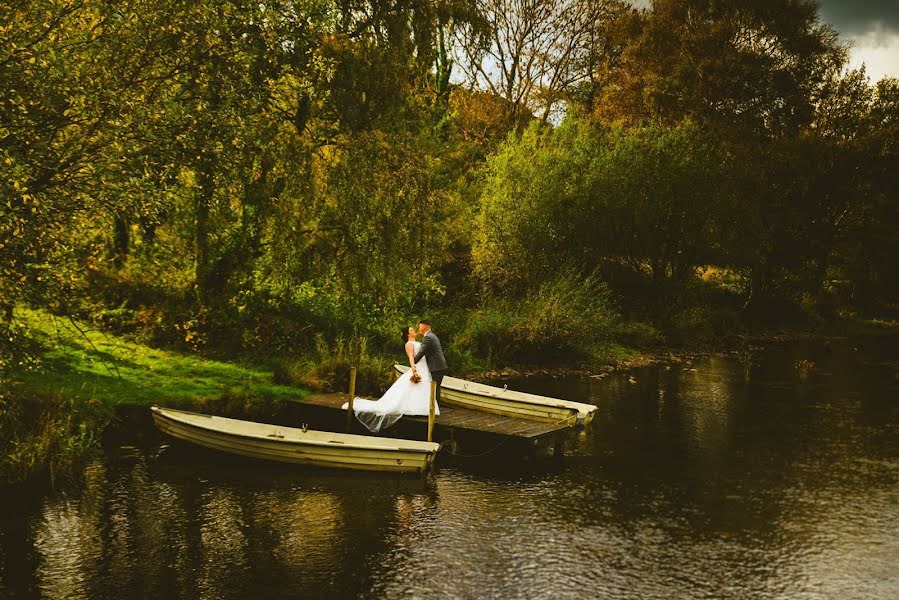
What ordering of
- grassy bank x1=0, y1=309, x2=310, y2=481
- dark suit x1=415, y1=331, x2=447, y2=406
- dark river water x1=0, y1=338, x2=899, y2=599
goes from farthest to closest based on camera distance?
dark suit x1=415, y1=331, x2=447, y2=406 → grassy bank x1=0, y1=309, x2=310, y2=481 → dark river water x1=0, y1=338, x2=899, y2=599

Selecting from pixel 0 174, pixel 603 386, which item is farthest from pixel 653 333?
pixel 0 174

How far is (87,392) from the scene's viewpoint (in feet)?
56.8

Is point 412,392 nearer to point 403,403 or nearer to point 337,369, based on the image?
point 403,403

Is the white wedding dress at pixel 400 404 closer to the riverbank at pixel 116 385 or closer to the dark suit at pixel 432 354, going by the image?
the dark suit at pixel 432 354

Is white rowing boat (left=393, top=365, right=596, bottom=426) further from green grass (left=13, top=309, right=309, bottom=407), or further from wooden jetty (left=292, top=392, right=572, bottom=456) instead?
green grass (left=13, top=309, right=309, bottom=407)

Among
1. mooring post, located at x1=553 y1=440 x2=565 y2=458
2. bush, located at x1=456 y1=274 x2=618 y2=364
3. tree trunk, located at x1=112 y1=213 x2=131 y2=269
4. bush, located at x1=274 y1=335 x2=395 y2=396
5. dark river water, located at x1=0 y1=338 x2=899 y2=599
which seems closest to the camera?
dark river water, located at x1=0 y1=338 x2=899 y2=599

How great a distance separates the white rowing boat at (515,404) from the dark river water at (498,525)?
2.47 ft

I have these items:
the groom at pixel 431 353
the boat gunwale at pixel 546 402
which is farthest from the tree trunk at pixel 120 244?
the boat gunwale at pixel 546 402

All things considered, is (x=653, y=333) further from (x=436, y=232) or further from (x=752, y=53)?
(x=752, y=53)

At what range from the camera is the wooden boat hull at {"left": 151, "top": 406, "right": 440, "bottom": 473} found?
46.3 ft

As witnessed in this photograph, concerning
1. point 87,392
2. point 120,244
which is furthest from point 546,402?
point 120,244

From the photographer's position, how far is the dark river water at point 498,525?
968 centimetres

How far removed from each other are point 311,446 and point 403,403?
2.90m

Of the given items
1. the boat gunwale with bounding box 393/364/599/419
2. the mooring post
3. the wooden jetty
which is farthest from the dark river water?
the boat gunwale with bounding box 393/364/599/419
